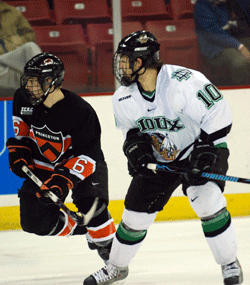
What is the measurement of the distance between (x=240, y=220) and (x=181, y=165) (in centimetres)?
143

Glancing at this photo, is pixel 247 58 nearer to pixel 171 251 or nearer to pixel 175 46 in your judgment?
pixel 175 46

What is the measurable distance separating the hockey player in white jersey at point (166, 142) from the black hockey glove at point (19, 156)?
52cm

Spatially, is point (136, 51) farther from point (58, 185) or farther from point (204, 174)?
point (58, 185)

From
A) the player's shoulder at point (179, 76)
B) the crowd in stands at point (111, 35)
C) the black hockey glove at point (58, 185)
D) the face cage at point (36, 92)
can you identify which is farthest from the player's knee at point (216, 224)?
the crowd in stands at point (111, 35)

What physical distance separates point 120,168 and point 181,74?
60.3 inches

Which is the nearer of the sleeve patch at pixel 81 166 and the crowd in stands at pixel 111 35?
the sleeve patch at pixel 81 166

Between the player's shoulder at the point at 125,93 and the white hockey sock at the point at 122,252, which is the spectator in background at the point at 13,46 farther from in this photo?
the white hockey sock at the point at 122,252

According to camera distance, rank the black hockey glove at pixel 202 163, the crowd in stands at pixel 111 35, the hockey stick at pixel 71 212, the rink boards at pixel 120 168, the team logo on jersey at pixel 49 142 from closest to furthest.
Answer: the black hockey glove at pixel 202 163, the hockey stick at pixel 71 212, the team logo on jersey at pixel 49 142, the rink boards at pixel 120 168, the crowd in stands at pixel 111 35

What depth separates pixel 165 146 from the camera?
2076 mm

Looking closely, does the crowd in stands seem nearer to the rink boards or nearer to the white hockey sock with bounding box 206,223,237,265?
the rink boards

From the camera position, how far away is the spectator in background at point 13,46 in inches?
137

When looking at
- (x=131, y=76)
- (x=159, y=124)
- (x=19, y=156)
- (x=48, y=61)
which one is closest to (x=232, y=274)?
(x=159, y=124)

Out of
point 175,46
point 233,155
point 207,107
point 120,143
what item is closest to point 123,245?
point 207,107

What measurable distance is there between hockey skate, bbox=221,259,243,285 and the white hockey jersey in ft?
1.58
